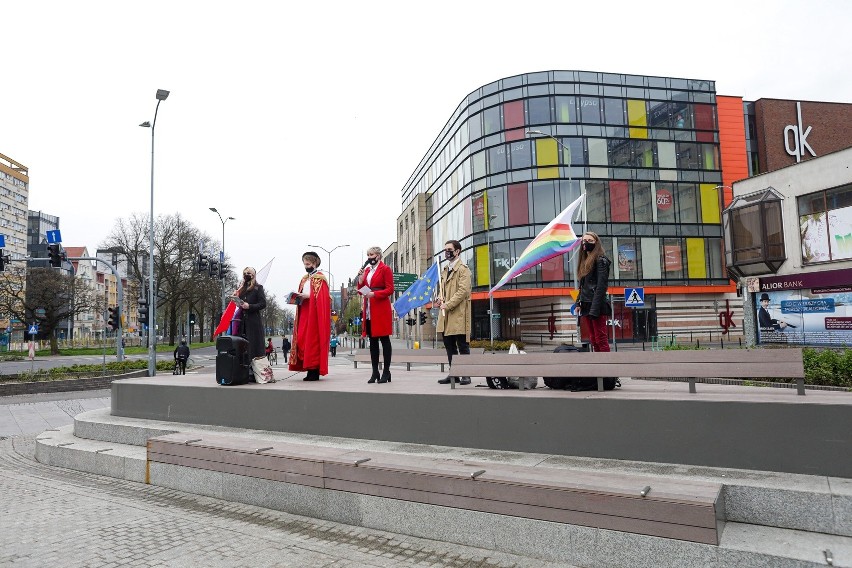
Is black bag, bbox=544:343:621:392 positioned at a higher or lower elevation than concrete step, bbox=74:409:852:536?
higher

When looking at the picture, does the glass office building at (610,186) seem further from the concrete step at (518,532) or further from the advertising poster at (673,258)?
the concrete step at (518,532)

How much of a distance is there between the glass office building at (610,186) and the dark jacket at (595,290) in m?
37.2

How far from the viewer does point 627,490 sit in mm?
3953

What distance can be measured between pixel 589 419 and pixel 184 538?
12.3 feet

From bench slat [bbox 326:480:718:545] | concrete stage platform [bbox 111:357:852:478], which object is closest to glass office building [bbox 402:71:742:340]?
concrete stage platform [bbox 111:357:852:478]

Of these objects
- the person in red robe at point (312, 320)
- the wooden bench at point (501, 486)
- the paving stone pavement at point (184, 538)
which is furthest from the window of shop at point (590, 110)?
the paving stone pavement at point (184, 538)

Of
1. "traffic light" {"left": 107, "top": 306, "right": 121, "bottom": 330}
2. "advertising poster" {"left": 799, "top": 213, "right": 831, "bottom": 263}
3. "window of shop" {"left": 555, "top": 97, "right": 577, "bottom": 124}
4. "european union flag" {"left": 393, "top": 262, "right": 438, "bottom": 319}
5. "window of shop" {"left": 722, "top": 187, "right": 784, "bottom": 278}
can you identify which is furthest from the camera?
"window of shop" {"left": 555, "top": 97, "right": 577, "bottom": 124}

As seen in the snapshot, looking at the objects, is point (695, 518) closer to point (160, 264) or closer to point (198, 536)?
point (198, 536)

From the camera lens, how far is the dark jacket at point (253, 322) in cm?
898

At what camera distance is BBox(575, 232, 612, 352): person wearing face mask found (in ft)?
22.4

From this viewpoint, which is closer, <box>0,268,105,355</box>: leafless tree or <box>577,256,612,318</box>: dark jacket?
<box>577,256,612,318</box>: dark jacket

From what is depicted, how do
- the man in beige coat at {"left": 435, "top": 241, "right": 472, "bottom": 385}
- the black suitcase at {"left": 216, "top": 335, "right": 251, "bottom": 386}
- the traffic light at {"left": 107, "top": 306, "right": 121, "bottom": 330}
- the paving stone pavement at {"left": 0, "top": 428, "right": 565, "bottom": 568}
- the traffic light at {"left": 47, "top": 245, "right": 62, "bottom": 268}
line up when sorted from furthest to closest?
the traffic light at {"left": 107, "top": 306, "right": 121, "bottom": 330}, the traffic light at {"left": 47, "top": 245, "right": 62, "bottom": 268}, the black suitcase at {"left": 216, "top": 335, "right": 251, "bottom": 386}, the man in beige coat at {"left": 435, "top": 241, "right": 472, "bottom": 385}, the paving stone pavement at {"left": 0, "top": 428, "right": 565, "bottom": 568}

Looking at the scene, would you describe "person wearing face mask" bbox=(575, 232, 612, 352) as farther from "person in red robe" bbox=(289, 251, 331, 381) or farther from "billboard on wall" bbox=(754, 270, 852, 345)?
"billboard on wall" bbox=(754, 270, 852, 345)

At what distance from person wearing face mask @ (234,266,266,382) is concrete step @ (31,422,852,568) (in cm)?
198
